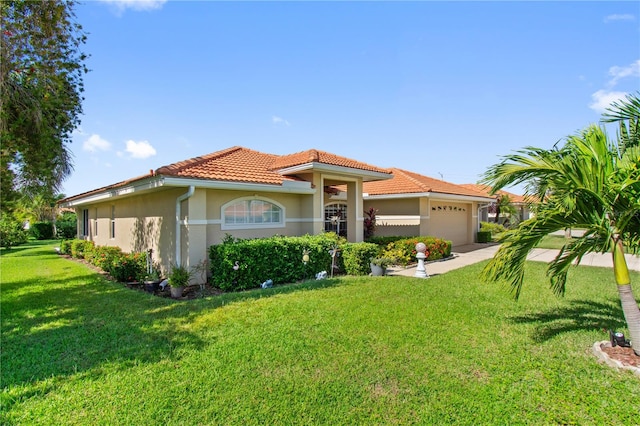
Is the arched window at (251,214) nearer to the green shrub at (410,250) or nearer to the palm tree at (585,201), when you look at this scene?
the green shrub at (410,250)

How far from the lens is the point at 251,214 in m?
11.6

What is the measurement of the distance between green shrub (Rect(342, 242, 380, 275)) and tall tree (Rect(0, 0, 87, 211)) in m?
9.55

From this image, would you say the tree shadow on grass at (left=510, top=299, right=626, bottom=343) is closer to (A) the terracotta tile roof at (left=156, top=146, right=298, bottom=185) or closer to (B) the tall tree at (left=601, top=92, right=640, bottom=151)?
(B) the tall tree at (left=601, top=92, right=640, bottom=151)

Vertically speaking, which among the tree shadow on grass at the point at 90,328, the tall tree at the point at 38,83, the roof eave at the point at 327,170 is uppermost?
the tall tree at the point at 38,83

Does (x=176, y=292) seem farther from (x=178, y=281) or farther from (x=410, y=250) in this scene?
(x=410, y=250)

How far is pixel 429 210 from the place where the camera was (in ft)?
61.0

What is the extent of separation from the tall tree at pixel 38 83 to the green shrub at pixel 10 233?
22533 millimetres

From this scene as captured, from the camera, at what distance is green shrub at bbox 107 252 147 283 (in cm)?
1104

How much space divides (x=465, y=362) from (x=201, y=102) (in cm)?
1383

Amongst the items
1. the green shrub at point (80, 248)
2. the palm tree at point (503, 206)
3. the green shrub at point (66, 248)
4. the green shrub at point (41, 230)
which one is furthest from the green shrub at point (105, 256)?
the palm tree at point (503, 206)

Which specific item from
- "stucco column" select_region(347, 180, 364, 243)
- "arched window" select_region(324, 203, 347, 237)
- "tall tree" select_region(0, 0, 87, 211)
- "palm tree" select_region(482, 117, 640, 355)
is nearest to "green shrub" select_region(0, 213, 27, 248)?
"tall tree" select_region(0, 0, 87, 211)

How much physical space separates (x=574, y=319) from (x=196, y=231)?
9.80 m

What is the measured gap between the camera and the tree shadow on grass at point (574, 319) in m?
5.82

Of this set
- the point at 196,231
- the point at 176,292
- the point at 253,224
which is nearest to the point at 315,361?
the point at 176,292
